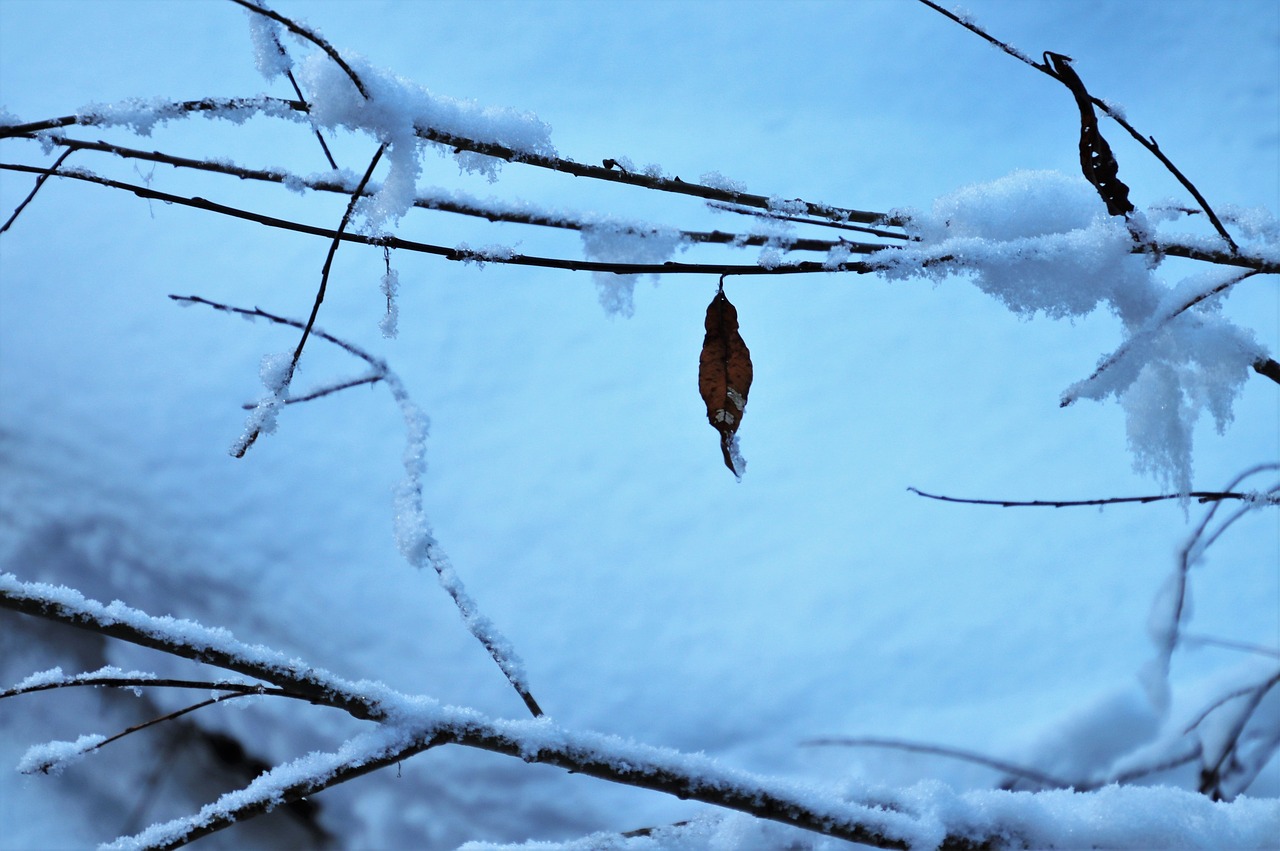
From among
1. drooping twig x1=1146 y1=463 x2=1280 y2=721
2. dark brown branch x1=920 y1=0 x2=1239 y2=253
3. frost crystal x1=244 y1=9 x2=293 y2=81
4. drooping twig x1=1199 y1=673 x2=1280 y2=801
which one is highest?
frost crystal x1=244 y1=9 x2=293 y2=81

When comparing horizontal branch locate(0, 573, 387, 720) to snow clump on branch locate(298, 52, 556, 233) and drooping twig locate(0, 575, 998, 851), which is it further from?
snow clump on branch locate(298, 52, 556, 233)

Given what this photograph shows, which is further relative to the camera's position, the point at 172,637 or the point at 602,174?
the point at 602,174

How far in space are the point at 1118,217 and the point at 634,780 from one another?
43 cm

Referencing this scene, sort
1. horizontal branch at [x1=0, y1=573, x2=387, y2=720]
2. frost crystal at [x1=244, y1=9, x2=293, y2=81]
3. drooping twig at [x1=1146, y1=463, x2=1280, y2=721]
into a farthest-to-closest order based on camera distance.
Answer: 1. drooping twig at [x1=1146, y1=463, x2=1280, y2=721]
2. frost crystal at [x1=244, y1=9, x2=293, y2=81]
3. horizontal branch at [x1=0, y1=573, x2=387, y2=720]

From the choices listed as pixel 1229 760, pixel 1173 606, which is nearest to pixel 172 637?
pixel 1173 606

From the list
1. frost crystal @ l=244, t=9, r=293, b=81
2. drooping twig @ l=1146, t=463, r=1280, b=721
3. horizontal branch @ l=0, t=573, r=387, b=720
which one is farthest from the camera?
drooping twig @ l=1146, t=463, r=1280, b=721

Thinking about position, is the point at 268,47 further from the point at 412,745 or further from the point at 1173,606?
the point at 1173,606

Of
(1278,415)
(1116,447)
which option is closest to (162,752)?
(1116,447)

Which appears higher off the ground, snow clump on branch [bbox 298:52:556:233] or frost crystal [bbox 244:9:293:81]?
frost crystal [bbox 244:9:293:81]

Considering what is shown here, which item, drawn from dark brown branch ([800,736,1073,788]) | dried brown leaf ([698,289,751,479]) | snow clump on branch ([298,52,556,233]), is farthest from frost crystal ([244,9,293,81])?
dark brown branch ([800,736,1073,788])

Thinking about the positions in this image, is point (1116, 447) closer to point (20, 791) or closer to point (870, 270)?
point (870, 270)

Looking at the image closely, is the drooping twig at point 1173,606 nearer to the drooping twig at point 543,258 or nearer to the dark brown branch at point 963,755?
the dark brown branch at point 963,755

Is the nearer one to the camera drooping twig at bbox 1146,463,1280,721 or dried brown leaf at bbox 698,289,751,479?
dried brown leaf at bbox 698,289,751,479

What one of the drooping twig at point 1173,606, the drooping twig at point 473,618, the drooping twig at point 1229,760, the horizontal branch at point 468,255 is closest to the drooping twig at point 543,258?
the horizontal branch at point 468,255
